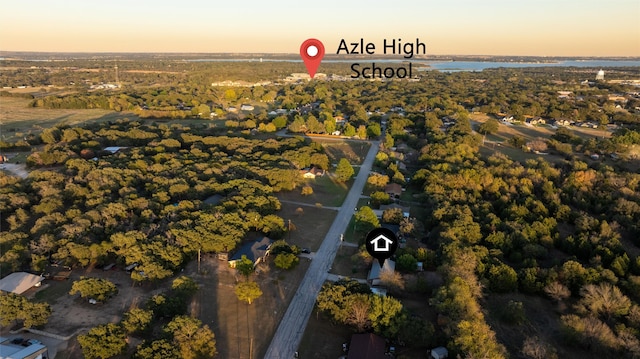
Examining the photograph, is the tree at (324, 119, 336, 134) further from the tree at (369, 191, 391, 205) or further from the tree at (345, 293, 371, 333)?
the tree at (345, 293, 371, 333)

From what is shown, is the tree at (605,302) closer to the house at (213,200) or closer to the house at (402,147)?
the house at (213,200)

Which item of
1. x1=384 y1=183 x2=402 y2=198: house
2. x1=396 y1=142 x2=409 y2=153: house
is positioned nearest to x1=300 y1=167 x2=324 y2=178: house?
x1=384 y1=183 x2=402 y2=198: house

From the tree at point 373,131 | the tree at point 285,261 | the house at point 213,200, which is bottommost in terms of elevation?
the tree at point 285,261

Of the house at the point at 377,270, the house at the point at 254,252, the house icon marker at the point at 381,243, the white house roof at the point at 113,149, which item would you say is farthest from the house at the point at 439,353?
the white house roof at the point at 113,149

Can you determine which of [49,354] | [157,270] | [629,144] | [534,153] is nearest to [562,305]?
[157,270]

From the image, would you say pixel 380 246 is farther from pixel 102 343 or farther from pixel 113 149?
pixel 113 149

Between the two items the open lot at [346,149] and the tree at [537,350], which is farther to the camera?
the open lot at [346,149]

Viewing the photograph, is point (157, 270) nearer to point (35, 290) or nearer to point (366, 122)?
point (35, 290)

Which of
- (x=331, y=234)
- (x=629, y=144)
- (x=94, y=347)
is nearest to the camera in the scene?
(x=94, y=347)
